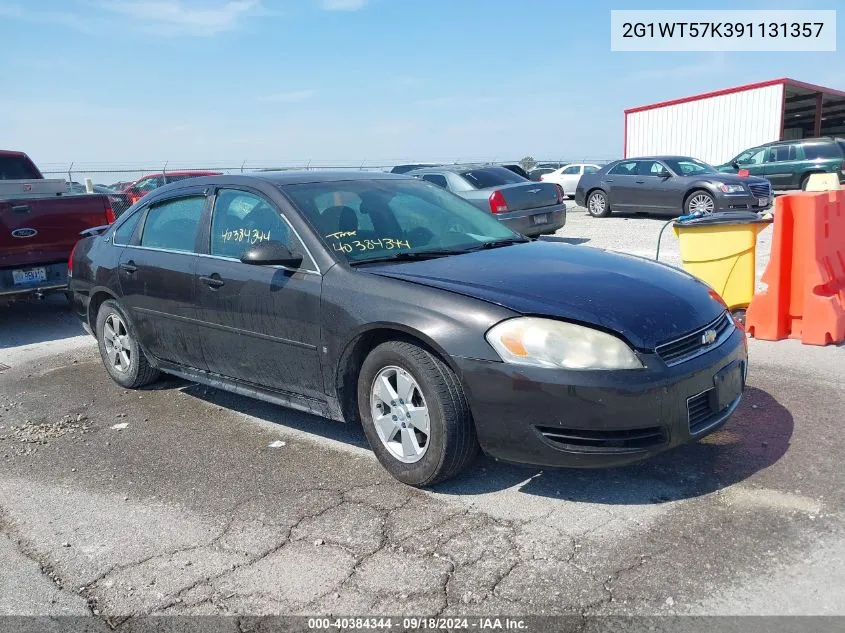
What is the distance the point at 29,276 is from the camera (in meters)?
7.99

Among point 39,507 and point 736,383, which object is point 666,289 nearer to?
point 736,383

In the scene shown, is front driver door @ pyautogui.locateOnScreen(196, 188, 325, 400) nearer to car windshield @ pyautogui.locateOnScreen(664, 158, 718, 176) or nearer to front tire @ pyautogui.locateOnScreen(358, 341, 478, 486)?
front tire @ pyautogui.locateOnScreen(358, 341, 478, 486)

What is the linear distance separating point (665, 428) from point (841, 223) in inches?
166

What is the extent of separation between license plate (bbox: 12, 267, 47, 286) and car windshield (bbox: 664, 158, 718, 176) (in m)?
13.2

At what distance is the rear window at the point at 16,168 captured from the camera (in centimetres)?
1052

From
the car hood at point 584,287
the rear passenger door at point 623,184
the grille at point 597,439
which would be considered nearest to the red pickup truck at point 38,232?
the car hood at point 584,287

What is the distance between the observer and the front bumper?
3.26m

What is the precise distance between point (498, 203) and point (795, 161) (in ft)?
40.7

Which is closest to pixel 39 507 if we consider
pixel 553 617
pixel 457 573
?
pixel 457 573

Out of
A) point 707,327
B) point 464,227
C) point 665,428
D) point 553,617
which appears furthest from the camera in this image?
point 464,227

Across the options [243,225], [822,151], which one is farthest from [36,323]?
[822,151]

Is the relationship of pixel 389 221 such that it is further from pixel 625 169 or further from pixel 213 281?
pixel 625 169

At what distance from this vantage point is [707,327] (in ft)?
12.2

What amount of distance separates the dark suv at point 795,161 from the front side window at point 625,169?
13.9 ft
